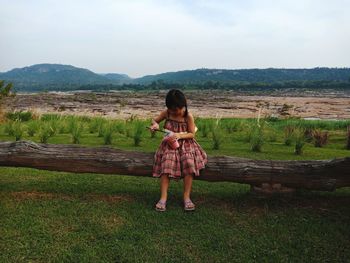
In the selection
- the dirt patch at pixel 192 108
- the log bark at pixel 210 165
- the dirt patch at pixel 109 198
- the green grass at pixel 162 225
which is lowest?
the dirt patch at pixel 192 108

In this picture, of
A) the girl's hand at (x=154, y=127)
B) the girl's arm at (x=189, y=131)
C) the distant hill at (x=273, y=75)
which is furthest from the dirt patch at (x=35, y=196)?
the distant hill at (x=273, y=75)

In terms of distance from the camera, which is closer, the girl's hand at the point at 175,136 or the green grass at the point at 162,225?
the green grass at the point at 162,225

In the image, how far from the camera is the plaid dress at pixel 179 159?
16.3 ft

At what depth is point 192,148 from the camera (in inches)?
202

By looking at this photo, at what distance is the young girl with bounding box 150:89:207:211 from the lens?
4957 millimetres

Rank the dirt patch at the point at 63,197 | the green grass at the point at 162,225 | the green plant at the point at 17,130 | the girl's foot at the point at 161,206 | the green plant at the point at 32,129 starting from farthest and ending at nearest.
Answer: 1. the green plant at the point at 32,129
2. the green plant at the point at 17,130
3. the dirt patch at the point at 63,197
4. the girl's foot at the point at 161,206
5. the green grass at the point at 162,225

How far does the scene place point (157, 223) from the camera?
15.0ft

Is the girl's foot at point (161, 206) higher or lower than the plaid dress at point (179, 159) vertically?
lower

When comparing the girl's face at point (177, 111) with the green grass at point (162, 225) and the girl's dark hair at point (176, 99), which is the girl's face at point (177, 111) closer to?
the girl's dark hair at point (176, 99)

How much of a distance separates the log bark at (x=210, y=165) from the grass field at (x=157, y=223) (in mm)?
326

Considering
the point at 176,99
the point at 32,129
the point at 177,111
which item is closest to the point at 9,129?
the point at 32,129

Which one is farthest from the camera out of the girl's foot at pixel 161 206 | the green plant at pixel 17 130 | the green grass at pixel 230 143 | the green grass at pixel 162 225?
the green plant at pixel 17 130

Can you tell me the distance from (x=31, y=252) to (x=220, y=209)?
7.49ft

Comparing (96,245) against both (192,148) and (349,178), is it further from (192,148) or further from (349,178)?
(349,178)
